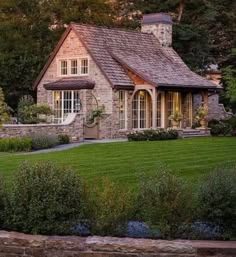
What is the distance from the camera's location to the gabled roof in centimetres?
3177

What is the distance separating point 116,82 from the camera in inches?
1226

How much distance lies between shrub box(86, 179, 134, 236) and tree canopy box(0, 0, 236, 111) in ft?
105

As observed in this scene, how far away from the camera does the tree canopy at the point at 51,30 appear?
39.2 meters

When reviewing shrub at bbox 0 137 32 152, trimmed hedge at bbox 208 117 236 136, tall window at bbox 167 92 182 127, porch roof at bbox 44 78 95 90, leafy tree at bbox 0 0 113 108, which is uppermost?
leafy tree at bbox 0 0 113 108

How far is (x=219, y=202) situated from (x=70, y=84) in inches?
998

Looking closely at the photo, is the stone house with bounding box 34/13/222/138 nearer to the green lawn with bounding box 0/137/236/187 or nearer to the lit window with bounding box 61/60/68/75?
the lit window with bounding box 61/60/68/75

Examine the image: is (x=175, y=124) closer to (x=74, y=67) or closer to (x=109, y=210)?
(x=74, y=67)

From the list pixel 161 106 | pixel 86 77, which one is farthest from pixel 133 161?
pixel 161 106

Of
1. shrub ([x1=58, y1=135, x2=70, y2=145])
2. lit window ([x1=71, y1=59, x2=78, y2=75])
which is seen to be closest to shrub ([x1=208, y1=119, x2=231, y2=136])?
lit window ([x1=71, y1=59, x2=78, y2=75])

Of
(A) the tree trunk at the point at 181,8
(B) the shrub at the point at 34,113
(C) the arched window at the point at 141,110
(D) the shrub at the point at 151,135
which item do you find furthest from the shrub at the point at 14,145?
(A) the tree trunk at the point at 181,8

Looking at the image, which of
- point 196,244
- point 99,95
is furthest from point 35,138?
point 196,244

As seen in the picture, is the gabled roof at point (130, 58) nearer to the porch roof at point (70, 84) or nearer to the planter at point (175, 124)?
the porch roof at point (70, 84)

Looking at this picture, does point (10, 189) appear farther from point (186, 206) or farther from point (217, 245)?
point (217, 245)

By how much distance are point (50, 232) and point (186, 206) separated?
5.48 feet
